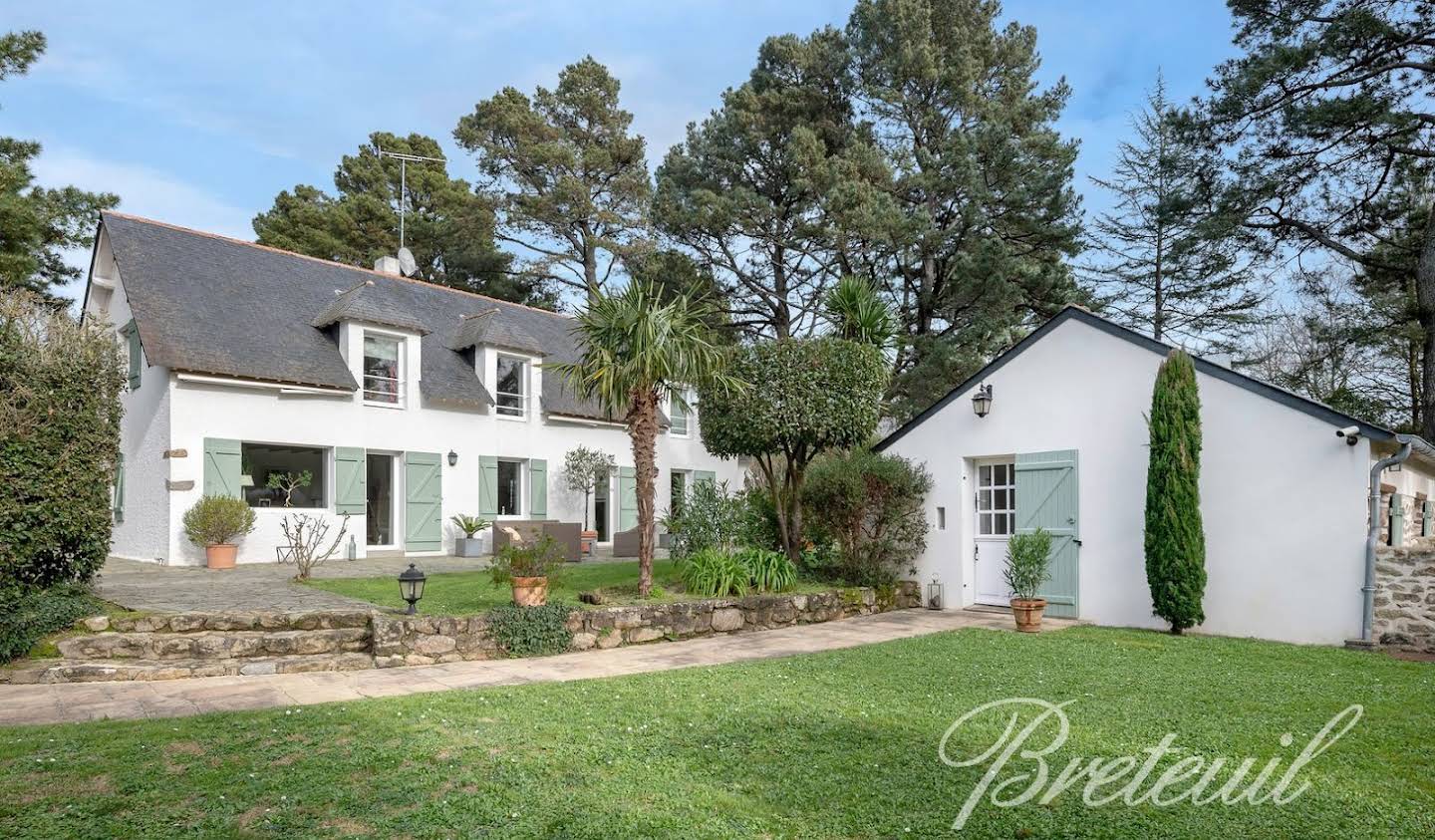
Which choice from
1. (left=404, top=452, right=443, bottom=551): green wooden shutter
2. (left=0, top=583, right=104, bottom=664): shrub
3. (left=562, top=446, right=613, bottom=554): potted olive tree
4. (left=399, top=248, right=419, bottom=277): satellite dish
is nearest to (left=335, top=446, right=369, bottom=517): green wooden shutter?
(left=404, top=452, right=443, bottom=551): green wooden shutter

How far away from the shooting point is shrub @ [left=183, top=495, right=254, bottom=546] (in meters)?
12.7

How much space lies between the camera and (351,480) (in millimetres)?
14906

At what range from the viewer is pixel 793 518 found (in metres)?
11.3

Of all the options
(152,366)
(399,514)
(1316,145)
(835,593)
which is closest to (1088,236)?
(1316,145)

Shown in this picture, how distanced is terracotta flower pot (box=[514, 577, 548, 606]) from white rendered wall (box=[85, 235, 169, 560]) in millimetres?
8271

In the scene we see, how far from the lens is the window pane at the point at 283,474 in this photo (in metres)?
14.4

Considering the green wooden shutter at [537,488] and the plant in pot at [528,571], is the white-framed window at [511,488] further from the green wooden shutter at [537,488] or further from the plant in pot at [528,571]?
the plant in pot at [528,571]

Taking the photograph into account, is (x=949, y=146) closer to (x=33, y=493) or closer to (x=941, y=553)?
(x=941, y=553)

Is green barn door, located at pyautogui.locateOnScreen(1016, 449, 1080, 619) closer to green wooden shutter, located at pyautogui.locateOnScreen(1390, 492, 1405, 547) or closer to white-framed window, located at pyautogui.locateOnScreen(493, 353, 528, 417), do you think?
green wooden shutter, located at pyautogui.locateOnScreen(1390, 492, 1405, 547)

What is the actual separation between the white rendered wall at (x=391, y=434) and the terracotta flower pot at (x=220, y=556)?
640 millimetres

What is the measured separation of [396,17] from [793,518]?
28.4 feet

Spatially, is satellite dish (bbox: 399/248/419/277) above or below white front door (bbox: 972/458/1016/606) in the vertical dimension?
above

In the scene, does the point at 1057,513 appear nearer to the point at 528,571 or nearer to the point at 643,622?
the point at 643,622

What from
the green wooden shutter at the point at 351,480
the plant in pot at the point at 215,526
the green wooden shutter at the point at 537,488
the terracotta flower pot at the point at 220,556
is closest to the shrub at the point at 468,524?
the green wooden shutter at the point at 537,488
